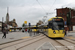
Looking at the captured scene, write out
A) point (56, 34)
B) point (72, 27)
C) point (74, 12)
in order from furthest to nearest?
point (74, 12), point (72, 27), point (56, 34)

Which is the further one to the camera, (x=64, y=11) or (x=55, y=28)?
(x=64, y=11)

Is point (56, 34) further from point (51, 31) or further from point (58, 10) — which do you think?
point (58, 10)

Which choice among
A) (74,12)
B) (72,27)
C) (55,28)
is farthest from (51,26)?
(74,12)

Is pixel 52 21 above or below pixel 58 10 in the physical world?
below

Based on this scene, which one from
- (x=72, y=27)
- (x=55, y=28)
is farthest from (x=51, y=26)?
(x=72, y=27)

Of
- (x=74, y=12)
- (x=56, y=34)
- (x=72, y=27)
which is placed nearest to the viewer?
(x=56, y=34)

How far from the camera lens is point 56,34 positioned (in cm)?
1791

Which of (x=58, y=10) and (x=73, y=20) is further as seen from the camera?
(x=58, y=10)

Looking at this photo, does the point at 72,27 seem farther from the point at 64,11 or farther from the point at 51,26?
the point at 51,26

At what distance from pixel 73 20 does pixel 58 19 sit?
59167 mm

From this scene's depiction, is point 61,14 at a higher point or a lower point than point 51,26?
higher

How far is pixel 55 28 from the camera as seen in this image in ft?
59.7

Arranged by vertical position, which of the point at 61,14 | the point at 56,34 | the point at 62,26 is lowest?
the point at 56,34

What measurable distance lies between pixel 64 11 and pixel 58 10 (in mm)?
3993
